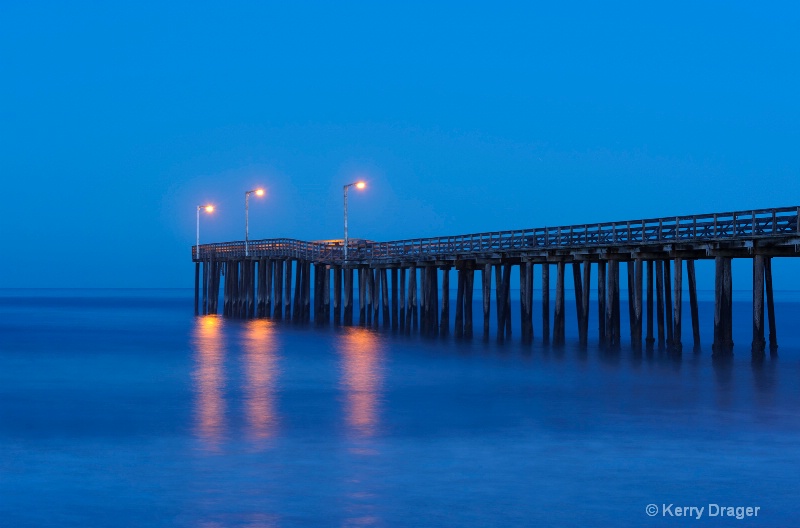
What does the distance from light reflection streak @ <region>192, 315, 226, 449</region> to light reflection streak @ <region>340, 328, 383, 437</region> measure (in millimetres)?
2582

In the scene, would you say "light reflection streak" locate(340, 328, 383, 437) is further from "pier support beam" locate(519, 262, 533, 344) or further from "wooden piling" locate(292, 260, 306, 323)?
"wooden piling" locate(292, 260, 306, 323)

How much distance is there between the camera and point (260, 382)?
2975 cm

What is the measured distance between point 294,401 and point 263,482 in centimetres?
1031

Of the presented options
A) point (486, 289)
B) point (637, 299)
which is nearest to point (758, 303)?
point (637, 299)

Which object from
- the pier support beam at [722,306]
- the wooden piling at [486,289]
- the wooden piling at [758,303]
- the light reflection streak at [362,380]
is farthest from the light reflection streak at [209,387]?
the wooden piling at [758,303]

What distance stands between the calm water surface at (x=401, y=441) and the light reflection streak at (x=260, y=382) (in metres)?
0.14

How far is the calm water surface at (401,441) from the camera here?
1366 centimetres

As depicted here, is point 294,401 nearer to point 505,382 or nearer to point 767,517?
point 505,382

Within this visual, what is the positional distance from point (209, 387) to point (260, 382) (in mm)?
1624

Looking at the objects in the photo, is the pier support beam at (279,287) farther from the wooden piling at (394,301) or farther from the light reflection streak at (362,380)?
the light reflection streak at (362,380)

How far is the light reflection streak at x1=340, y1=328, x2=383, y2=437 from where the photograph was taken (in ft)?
70.3

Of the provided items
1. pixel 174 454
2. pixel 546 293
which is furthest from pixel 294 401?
pixel 546 293

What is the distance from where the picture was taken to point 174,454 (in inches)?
687

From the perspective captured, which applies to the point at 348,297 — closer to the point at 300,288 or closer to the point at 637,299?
the point at 300,288
